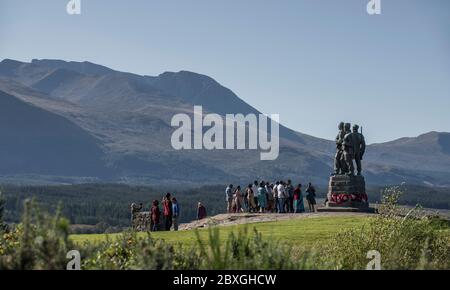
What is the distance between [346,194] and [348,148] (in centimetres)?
309

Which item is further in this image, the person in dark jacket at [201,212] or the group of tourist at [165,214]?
the person in dark jacket at [201,212]

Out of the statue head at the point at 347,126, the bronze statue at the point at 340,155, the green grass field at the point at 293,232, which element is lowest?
the green grass field at the point at 293,232

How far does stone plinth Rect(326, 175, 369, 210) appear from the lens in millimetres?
48875

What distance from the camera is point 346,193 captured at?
161 feet

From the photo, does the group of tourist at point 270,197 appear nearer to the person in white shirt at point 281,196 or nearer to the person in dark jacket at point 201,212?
the person in white shirt at point 281,196

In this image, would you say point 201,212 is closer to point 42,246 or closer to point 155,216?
point 155,216

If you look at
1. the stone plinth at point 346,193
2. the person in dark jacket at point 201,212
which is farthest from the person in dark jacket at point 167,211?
the stone plinth at point 346,193

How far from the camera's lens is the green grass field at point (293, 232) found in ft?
87.0

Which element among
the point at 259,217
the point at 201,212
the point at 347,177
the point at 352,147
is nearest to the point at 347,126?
the point at 352,147

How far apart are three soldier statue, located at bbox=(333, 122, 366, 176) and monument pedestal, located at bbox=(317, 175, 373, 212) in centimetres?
68

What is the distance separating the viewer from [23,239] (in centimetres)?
939
